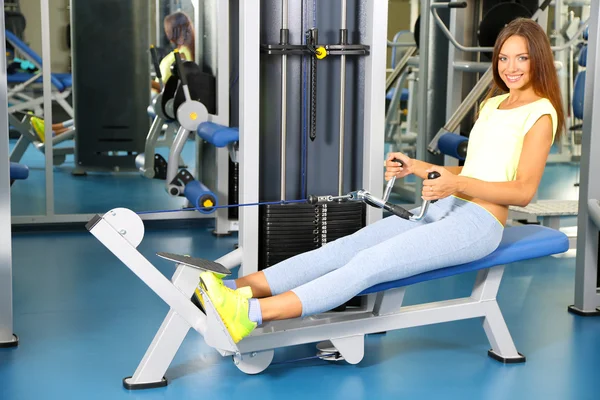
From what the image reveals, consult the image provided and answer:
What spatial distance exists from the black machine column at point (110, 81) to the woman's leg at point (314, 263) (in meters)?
2.60

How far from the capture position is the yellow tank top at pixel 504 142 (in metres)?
2.65

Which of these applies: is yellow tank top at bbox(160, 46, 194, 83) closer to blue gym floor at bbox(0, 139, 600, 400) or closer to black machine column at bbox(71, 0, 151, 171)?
black machine column at bbox(71, 0, 151, 171)

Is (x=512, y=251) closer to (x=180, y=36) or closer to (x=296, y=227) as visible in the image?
(x=296, y=227)

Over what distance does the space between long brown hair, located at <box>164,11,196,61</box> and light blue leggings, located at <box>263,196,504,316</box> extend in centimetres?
255

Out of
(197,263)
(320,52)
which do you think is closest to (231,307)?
(197,263)

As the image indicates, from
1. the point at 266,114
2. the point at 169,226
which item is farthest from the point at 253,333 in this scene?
the point at 169,226

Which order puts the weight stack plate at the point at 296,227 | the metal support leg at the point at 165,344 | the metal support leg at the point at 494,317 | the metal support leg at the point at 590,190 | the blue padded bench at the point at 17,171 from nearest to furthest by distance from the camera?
the metal support leg at the point at 165,344 → the metal support leg at the point at 494,317 → the weight stack plate at the point at 296,227 → the metal support leg at the point at 590,190 → the blue padded bench at the point at 17,171

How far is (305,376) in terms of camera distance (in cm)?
278

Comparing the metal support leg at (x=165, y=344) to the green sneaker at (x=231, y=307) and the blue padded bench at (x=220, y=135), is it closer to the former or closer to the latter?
the green sneaker at (x=231, y=307)

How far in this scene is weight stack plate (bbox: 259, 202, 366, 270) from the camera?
3.03m

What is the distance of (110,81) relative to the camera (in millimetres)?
5039

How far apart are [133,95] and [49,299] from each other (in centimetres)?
180

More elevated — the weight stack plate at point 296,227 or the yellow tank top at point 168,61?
the yellow tank top at point 168,61

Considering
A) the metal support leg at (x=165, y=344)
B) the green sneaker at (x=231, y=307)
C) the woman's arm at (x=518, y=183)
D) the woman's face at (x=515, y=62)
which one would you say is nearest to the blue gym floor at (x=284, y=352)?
the metal support leg at (x=165, y=344)
